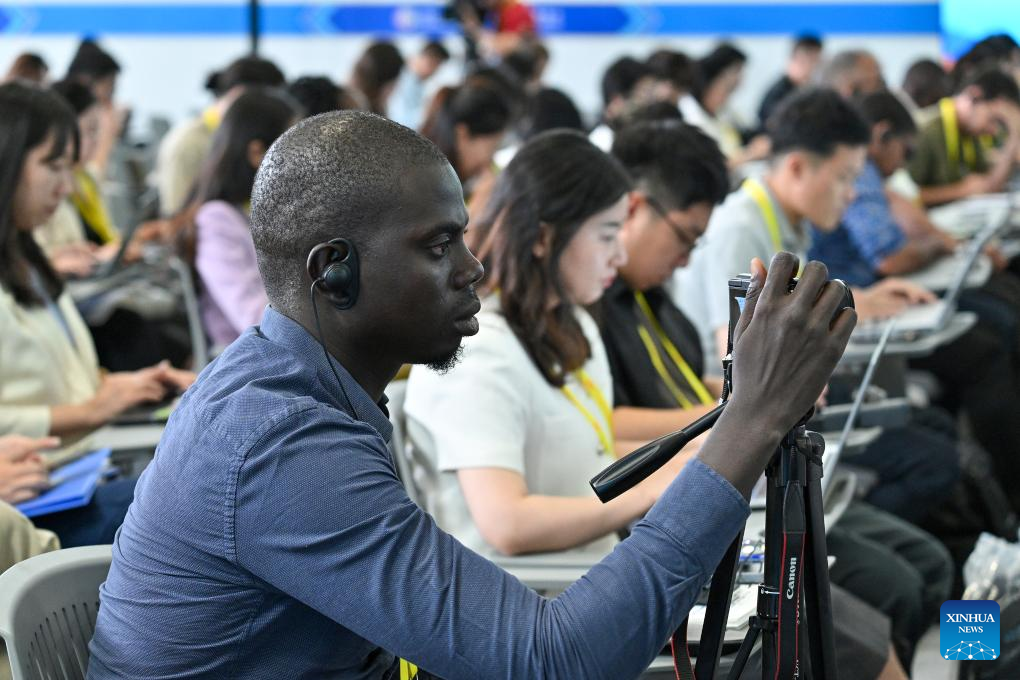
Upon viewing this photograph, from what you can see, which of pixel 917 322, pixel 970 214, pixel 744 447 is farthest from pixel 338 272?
pixel 970 214

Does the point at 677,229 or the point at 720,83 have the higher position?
the point at 677,229

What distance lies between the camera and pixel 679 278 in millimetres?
3152

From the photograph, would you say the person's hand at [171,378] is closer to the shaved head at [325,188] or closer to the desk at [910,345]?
the desk at [910,345]

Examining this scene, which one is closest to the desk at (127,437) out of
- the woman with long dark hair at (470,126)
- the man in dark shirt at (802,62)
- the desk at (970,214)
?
the woman with long dark hair at (470,126)

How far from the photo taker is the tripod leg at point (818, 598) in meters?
1.14

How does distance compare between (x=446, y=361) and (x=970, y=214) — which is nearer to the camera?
(x=446, y=361)

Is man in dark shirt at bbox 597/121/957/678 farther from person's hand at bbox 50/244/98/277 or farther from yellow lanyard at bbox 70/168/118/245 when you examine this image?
yellow lanyard at bbox 70/168/118/245

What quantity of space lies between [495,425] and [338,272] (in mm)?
741

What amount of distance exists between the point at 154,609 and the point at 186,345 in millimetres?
3070

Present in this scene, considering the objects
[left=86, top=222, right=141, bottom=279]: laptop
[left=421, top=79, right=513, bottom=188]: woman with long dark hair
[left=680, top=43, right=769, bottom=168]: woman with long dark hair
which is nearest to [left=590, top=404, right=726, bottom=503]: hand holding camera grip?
[left=86, top=222, right=141, bottom=279]: laptop

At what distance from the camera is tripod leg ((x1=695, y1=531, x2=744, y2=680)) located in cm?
117

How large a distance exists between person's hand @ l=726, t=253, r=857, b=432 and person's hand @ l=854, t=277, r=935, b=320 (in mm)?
2315

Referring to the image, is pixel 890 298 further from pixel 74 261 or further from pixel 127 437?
pixel 74 261

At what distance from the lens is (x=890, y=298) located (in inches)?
135
